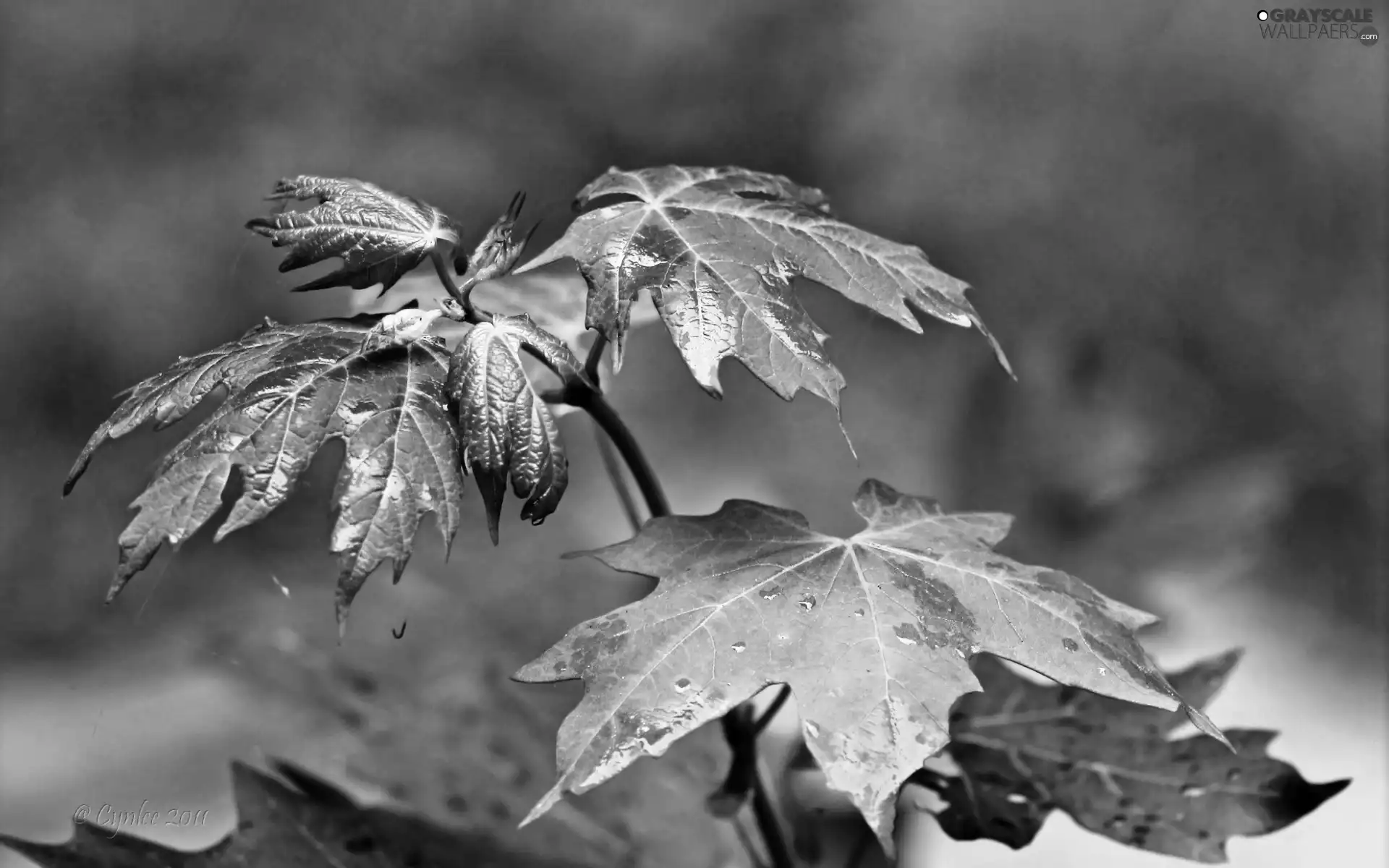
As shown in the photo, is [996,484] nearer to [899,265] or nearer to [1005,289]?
[1005,289]

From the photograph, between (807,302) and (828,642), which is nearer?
(828,642)

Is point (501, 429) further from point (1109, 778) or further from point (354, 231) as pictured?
point (1109, 778)

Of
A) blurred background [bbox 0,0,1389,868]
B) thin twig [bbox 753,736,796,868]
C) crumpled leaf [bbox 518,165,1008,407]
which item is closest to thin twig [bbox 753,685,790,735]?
thin twig [bbox 753,736,796,868]

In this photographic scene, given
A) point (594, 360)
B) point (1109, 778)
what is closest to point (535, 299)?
point (594, 360)

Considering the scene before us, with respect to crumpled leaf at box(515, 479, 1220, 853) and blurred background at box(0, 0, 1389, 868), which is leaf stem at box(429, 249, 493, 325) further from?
blurred background at box(0, 0, 1389, 868)

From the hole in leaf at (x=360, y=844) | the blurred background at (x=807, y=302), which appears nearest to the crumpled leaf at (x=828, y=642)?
the hole in leaf at (x=360, y=844)
